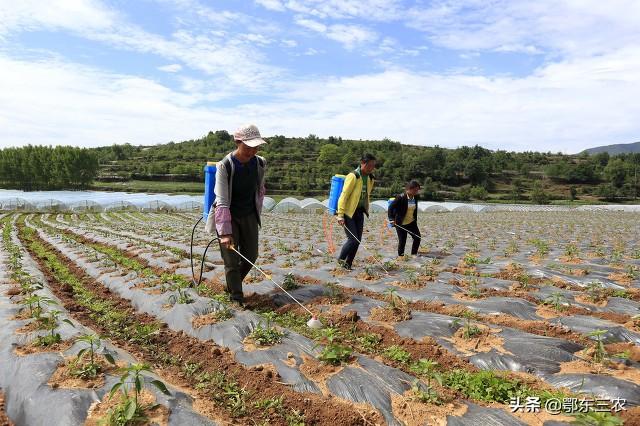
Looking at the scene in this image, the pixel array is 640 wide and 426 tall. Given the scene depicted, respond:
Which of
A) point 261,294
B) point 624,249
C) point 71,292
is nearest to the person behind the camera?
point 261,294

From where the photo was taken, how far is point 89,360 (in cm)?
345

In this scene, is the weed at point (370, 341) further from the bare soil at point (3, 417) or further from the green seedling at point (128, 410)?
the bare soil at point (3, 417)

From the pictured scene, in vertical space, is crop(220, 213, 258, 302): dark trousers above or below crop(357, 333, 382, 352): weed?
above

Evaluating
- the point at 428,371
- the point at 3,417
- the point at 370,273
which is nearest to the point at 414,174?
the point at 370,273

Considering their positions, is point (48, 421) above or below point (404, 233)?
below

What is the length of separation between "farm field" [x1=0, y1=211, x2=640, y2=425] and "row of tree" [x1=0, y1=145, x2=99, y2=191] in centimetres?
6569

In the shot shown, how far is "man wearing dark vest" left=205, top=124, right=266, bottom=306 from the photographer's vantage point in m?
5.13

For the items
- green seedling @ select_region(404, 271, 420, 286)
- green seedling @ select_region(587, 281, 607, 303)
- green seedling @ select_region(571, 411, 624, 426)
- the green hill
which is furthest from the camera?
the green hill

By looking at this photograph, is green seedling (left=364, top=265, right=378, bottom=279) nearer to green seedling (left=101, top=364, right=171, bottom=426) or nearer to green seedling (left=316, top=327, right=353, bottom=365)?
green seedling (left=316, top=327, right=353, bottom=365)

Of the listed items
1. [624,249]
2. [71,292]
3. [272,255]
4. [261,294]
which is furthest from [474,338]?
[624,249]

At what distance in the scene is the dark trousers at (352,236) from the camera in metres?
7.33

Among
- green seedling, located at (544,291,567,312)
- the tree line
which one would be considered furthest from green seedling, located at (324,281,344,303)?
the tree line

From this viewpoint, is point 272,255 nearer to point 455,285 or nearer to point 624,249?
point 455,285

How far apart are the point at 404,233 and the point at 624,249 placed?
6.40 metres
